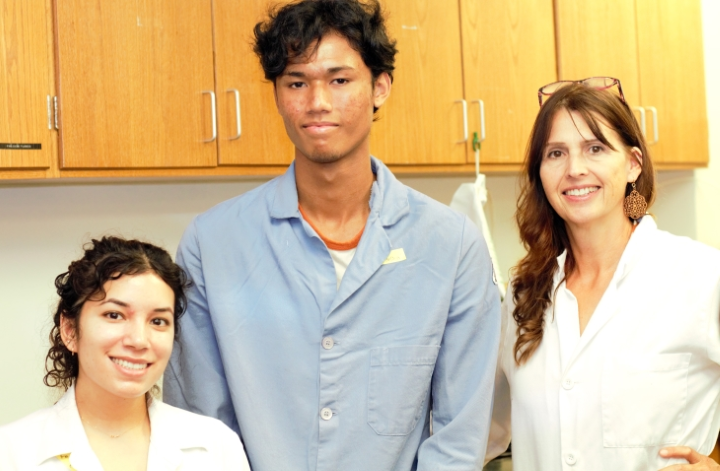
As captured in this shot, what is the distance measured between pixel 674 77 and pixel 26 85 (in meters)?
2.32

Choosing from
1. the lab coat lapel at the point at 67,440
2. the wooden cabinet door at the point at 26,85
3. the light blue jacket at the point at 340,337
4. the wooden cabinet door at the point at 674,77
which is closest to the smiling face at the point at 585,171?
the light blue jacket at the point at 340,337

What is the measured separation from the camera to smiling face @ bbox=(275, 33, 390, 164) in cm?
161

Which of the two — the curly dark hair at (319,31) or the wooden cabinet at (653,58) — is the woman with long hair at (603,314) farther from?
the wooden cabinet at (653,58)

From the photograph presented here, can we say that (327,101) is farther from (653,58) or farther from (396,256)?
(653,58)

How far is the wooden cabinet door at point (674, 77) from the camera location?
309 centimetres

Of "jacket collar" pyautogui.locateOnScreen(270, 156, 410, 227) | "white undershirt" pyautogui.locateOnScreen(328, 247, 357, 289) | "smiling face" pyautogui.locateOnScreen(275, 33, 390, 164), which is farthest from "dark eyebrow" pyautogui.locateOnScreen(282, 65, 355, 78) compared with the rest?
"white undershirt" pyautogui.locateOnScreen(328, 247, 357, 289)

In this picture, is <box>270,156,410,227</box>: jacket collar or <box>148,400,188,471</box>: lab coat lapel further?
<box>270,156,410,227</box>: jacket collar

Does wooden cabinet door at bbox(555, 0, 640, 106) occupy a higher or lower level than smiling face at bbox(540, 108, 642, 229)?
higher

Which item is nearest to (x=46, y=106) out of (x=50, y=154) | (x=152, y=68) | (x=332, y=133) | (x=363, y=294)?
(x=50, y=154)

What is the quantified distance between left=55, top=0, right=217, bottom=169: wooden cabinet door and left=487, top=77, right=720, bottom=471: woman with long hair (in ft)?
2.89

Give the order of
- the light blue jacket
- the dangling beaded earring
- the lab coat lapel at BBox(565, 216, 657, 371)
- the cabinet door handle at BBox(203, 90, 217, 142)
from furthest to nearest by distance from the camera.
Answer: the cabinet door handle at BBox(203, 90, 217, 142), the dangling beaded earring, the lab coat lapel at BBox(565, 216, 657, 371), the light blue jacket

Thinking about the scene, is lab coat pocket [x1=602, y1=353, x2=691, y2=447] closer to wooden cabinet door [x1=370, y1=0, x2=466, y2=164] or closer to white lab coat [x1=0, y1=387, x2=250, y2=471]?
white lab coat [x1=0, y1=387, x2=250, y2=471]

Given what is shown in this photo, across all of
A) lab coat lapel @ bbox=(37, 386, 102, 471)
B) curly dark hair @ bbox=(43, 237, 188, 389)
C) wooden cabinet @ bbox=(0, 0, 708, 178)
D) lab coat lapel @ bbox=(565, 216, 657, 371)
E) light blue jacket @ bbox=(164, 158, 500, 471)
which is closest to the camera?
lab coat lapel @ bbox=(37, 386, 102, 471)

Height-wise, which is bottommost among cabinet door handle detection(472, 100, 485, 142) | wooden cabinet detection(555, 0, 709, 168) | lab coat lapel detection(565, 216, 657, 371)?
lab coat lapel detection(565, 216, 657, 371)
